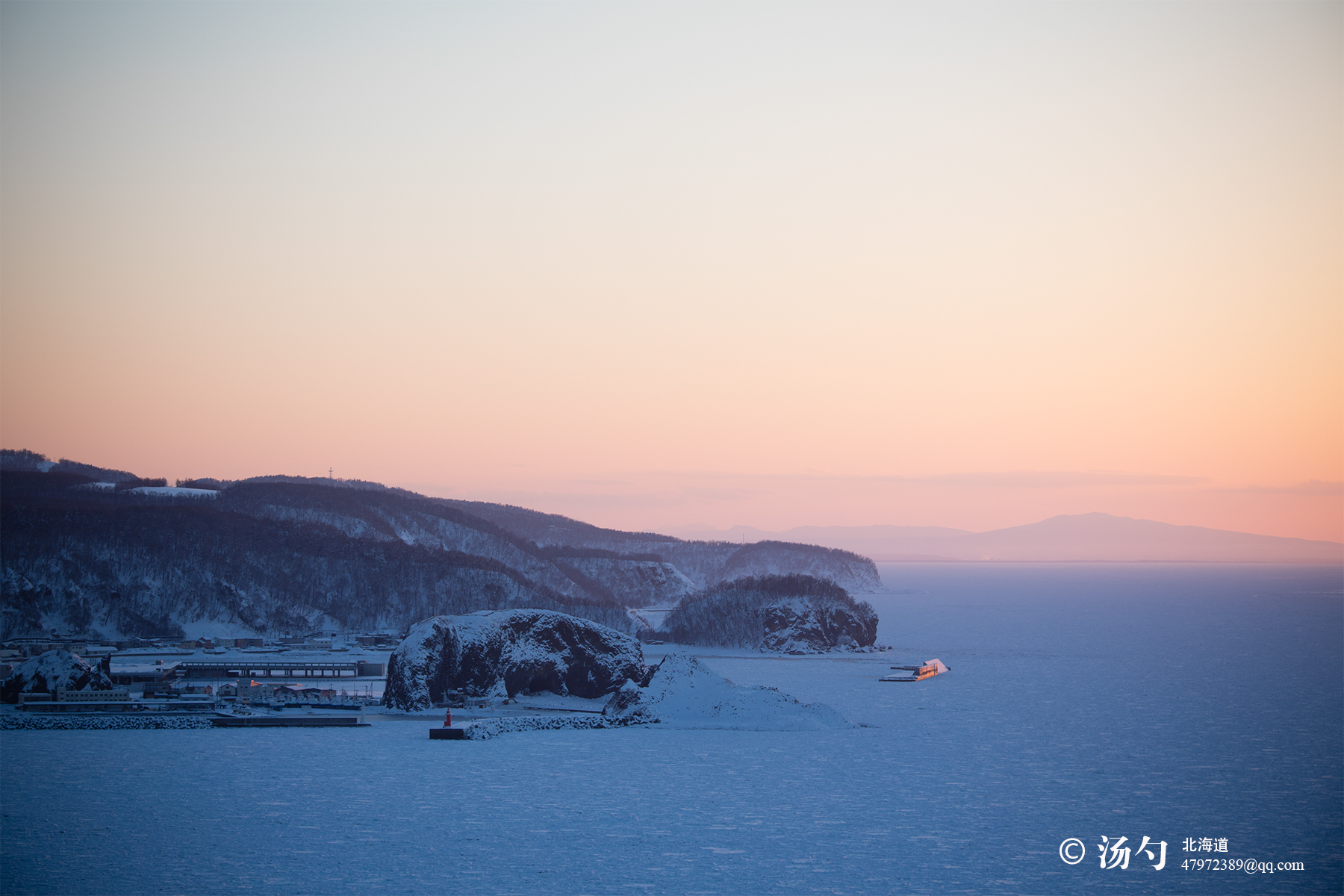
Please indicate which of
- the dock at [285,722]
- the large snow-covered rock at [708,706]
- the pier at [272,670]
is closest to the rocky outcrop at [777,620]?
the pier at [272,670]

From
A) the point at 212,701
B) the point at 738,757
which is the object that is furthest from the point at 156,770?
the point at 738,757

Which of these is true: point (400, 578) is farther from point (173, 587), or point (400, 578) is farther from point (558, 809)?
point (558, 809)

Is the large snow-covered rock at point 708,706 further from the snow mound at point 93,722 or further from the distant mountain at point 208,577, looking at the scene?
the distant mountain at point 208,577

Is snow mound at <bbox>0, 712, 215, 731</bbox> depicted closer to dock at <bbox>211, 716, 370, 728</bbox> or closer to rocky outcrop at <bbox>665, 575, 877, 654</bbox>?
dock at <bbox>211, 716, 370, 728</bbox>

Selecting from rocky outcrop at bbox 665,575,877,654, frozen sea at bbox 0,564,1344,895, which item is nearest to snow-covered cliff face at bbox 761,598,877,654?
rocky outcrop at bbox 665,575,877,654

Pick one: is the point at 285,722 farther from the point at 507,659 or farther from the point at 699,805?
the point at 699,805
